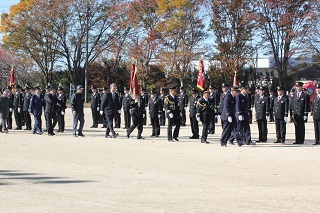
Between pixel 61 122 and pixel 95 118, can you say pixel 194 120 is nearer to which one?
pixel 61 122

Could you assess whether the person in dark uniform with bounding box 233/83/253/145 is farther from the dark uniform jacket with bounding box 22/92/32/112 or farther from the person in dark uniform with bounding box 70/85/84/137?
the dark uniform jacket with bounding box 22/92/32/112

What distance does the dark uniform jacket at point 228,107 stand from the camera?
50.7 ft

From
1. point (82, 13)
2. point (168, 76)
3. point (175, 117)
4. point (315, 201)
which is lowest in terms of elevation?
point (315, 201)

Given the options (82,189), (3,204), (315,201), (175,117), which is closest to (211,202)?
(315,201)

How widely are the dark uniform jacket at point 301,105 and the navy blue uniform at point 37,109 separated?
28.9 feet

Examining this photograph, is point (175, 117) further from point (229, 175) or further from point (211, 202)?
point (211, 202)

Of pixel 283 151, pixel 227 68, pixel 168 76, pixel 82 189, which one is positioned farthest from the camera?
pixel 168 76

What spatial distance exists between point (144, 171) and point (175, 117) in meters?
6.81

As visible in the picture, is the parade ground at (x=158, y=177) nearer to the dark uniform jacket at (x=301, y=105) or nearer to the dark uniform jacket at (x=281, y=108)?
the dark uniform jacket at (x=301, y=105)

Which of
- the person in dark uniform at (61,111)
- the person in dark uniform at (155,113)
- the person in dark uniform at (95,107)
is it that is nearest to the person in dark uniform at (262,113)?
the person in dark uniform at (155,113)

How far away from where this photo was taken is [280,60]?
148ft

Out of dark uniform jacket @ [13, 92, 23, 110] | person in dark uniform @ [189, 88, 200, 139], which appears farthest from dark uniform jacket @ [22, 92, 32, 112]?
person in dark uniform @ [189, 88, 200, 139]

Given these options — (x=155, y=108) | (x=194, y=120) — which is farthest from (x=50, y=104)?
(x=194, y=120)

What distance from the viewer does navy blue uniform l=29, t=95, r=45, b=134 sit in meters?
19.6
